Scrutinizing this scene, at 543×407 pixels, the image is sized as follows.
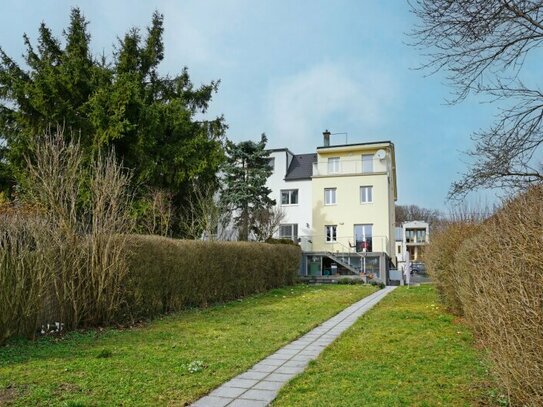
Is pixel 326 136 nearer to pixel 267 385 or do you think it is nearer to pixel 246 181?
Result: pixel 246 181

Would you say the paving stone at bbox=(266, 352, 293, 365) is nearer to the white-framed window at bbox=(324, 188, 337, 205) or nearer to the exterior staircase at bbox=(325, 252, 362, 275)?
the exterior staircase at bbox=(325, 252, 362, 275)

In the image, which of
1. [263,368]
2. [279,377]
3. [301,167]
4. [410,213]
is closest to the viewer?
[279,377]

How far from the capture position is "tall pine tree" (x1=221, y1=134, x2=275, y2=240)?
1183 inches

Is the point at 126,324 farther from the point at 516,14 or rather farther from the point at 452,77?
the point at 516,14

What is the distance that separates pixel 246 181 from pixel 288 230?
679 centimetres

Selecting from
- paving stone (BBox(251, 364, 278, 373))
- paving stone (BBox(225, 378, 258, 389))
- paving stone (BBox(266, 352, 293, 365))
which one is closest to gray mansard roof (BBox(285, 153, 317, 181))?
paving stone (BBox(266, 352, 293, 365))

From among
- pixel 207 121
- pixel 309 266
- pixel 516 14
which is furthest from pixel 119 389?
pixel 309 266

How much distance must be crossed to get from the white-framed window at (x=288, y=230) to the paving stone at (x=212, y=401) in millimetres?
30221

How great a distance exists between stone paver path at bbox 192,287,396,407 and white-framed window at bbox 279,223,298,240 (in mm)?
25624

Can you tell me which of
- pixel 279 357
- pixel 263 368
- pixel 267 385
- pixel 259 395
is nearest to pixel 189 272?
pixel 279 357

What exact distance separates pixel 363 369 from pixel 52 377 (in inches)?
154

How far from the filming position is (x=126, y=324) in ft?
33.7

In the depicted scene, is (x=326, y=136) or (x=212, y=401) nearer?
(x=212, y=401)

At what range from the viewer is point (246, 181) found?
30.5m
